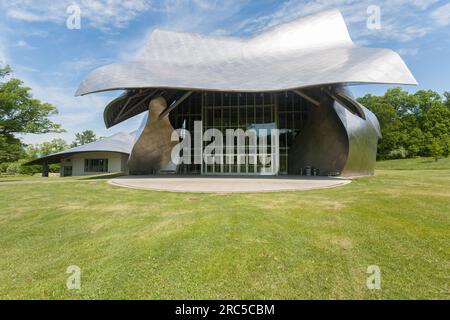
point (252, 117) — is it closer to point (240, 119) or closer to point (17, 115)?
point (240, 119)

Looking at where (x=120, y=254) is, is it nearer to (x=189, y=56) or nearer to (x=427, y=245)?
(x=427, y=245)

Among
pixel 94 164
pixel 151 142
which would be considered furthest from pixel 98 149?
pixel 151 142

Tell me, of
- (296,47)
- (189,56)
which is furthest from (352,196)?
(189,56)

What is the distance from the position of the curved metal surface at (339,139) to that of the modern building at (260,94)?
0.09m

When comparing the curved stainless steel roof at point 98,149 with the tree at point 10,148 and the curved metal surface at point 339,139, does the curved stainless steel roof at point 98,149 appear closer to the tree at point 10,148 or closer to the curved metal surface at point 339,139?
the tree at point 10,148

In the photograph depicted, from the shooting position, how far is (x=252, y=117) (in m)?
25.0

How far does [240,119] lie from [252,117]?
4.25ft

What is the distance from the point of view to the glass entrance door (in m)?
24.3

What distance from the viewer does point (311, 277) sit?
384 centimetres

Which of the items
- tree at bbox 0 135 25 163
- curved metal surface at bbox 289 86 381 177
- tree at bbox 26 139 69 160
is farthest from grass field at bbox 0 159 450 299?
tree at bbox 26 139 69 160

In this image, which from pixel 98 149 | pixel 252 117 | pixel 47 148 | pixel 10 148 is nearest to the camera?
pixel 10 148

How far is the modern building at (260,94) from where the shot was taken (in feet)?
56.4
